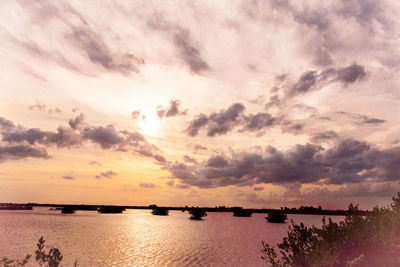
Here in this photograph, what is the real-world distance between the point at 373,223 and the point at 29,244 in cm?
4808

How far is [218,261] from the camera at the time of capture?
3538cm

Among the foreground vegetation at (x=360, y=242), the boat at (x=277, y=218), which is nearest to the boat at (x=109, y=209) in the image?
the boat at (x=277, y=218)

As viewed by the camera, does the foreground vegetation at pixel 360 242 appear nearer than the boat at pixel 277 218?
Yes

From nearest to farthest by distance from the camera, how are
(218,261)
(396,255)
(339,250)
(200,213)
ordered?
(396,255)
(339,250)
(218,261)
(200,213)

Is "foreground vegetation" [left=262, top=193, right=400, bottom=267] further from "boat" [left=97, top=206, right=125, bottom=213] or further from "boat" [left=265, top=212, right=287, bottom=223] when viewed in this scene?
"boat" [left=97, top=206, right=125, bottom=213]

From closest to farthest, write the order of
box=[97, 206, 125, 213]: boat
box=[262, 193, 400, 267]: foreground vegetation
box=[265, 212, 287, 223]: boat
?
box=[262, 193, 400, 267]: foreground vegetation, box=[265, 212, 287, 223]: boat, box=[97, 206, 125, 213]: boat

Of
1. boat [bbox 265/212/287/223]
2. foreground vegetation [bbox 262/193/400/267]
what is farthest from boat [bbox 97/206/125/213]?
foreground vegetation [bbox 262/193/400/267]

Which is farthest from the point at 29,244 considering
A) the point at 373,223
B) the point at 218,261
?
the point at 373,223

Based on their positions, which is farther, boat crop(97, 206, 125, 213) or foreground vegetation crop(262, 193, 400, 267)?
boat crop(97, 206, 125, 213)

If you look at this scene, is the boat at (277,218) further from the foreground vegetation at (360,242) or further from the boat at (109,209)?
the foreground vegetation at (360,242)

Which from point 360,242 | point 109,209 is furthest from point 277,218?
point 360,242

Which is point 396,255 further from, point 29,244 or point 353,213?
point 29,244

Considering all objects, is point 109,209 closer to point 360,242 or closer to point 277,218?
point 277,218

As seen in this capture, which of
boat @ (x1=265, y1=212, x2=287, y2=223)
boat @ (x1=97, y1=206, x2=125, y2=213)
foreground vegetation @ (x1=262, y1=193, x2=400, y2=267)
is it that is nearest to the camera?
foreground vegetation @ (x1=262, y1=193, x2=400, y2=267)
